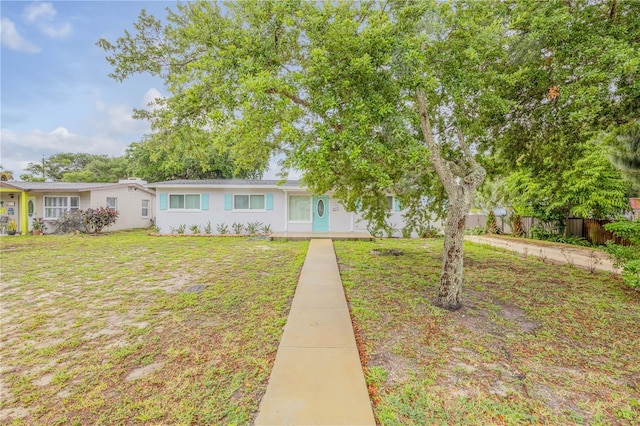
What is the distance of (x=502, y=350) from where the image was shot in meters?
3.37

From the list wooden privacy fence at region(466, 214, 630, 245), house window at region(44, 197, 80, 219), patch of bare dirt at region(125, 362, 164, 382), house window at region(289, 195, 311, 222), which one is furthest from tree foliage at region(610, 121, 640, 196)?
house window at region(44, 197, 80, 219)

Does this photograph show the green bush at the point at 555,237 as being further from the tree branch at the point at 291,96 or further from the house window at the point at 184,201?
the house window at the point at 184,201

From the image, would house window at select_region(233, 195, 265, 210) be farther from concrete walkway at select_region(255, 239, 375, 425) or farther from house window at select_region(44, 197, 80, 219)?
concrete walkway at select_region(255, 239, 375, 425)

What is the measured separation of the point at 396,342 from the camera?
3.49 m

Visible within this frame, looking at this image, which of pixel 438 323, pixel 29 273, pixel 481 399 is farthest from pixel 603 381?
pixel 29 273

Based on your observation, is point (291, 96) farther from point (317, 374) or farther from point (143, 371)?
point (143, 371)

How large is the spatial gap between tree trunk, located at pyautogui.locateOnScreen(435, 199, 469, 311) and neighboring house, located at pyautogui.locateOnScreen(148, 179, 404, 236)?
10.2m

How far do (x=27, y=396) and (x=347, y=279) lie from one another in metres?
5.04

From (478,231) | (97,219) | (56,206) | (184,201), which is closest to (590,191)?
(478,231)

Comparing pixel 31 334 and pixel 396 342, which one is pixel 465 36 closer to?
pixel 396 342

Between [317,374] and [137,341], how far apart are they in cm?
242

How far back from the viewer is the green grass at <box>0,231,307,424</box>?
2.42m

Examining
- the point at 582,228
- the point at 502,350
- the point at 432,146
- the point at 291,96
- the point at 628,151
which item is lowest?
the point at 502,350

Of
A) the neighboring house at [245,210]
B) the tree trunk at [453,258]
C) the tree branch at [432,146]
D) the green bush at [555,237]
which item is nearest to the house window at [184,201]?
the neighboring house at [245,210]
